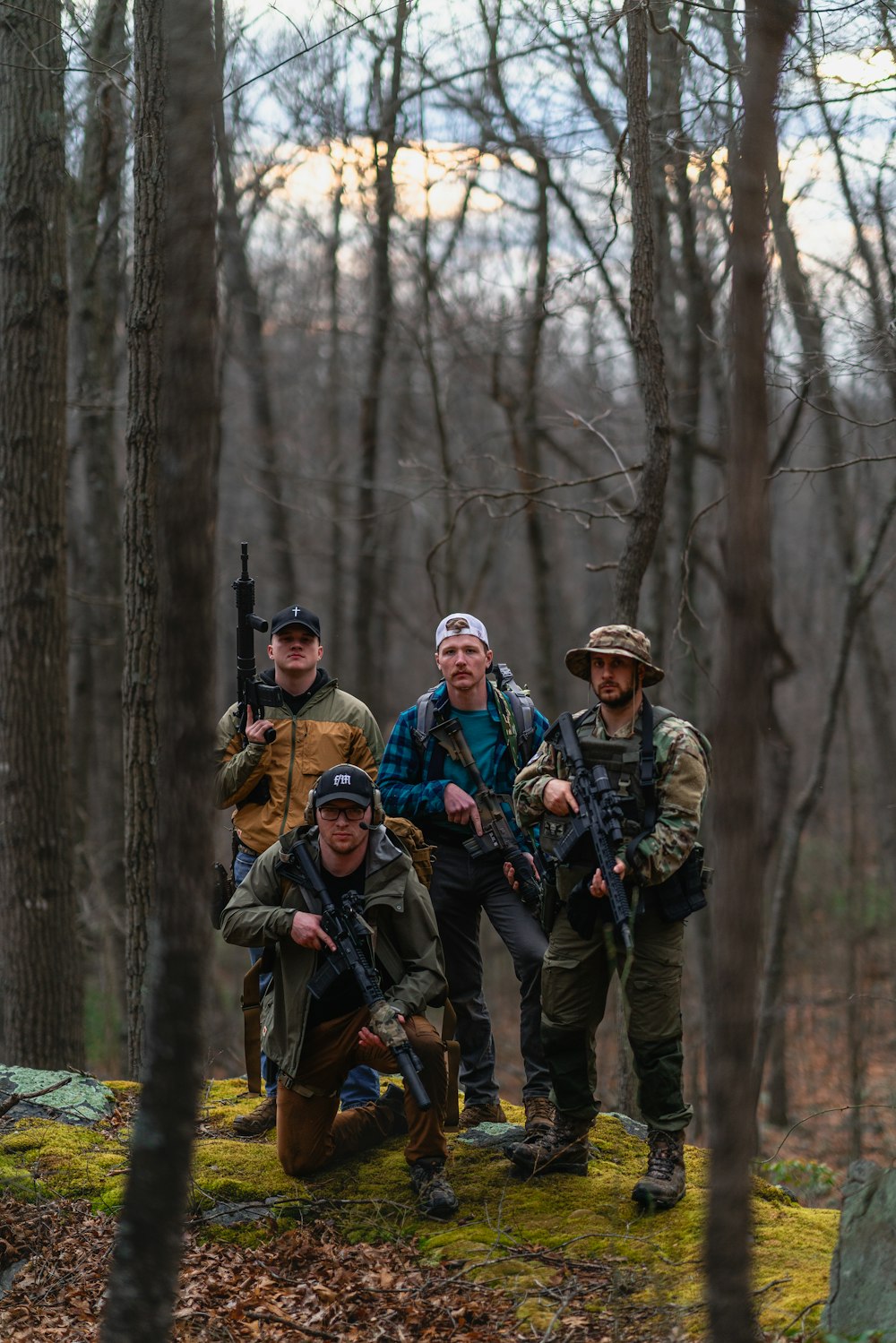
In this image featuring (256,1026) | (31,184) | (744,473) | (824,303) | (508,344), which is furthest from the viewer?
(508,344)

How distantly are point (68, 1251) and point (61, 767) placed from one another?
3548mm

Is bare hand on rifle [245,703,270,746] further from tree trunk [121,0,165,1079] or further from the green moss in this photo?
the green moss

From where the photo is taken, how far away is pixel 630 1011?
16.8 ft

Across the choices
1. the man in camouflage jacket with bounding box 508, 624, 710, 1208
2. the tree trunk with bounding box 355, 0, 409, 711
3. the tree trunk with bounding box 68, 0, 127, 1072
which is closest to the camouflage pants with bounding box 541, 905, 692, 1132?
the man in camouflage jacket with bounding box 508, 624, 710, 1208

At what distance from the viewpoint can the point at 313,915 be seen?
534cm

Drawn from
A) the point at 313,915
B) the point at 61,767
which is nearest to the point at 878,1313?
the point at 313,915

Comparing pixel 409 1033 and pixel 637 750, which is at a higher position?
pixel 637 750

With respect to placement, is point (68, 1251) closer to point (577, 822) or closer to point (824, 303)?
point (577, 822)

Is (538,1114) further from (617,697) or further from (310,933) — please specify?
(617,697)

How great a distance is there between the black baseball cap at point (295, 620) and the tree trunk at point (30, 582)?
8.44ft

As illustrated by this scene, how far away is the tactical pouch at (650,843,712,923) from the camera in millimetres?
5082

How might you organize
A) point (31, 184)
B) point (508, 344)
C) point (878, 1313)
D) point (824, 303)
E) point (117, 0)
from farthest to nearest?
point (508, 344)
point (824, 303)
point (117, 0)
point (31, 184)
point (878, 1313)

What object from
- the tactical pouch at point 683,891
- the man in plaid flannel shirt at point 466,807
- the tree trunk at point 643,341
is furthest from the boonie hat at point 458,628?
the tree trunk at point 643,341

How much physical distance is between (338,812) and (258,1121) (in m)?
2.07
